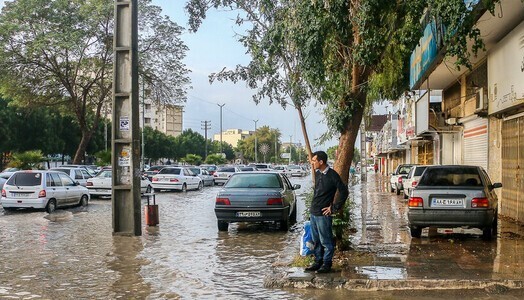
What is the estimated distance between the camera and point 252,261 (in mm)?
10688

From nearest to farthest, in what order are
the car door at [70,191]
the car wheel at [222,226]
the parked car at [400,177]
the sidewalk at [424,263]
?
the sidewalk at [424,263]
the car wheel at [222,226]
the car door at [70,191]
the parked car at [400,177]

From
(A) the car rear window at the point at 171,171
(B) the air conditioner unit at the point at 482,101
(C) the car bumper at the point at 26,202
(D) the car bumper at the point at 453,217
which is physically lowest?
(C) the car bumper at the point at 26,202

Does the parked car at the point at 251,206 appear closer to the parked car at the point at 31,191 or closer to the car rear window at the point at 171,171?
the parked car at the point at 31,191

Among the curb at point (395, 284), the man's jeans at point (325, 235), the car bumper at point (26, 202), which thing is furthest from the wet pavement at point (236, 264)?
the car bumper at point (26, 202)

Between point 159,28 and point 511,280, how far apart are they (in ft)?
116

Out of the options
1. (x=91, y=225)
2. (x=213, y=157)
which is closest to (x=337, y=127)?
(x=91, y=225)

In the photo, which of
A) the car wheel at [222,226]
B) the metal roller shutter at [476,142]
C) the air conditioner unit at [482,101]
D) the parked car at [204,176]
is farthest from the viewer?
the parked car at [204,176]

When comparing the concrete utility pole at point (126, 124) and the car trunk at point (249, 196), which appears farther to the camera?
the car trunk at point (249, 196)

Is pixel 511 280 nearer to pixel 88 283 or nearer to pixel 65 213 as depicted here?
pixel 88 283

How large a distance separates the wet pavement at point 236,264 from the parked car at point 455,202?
494 millimetres

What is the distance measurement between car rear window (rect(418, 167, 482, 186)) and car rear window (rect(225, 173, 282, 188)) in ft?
14.2

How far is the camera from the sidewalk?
8.17 meters

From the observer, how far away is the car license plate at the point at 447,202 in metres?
11.9

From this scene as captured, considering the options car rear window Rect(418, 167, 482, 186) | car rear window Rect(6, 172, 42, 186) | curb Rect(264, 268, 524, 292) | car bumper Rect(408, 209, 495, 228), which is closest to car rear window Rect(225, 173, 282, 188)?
car rear window Rect(418, 167, 482, 186)
